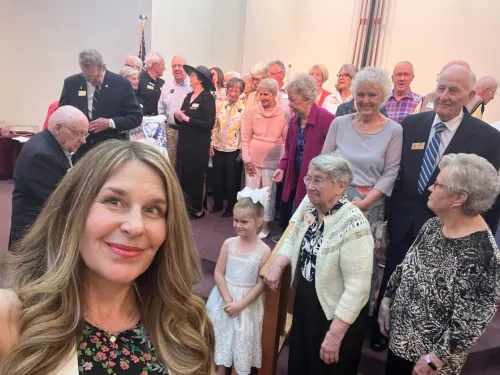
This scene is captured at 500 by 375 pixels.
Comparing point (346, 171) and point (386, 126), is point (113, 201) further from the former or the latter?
point (386, 126)

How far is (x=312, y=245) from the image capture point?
6.20 ft

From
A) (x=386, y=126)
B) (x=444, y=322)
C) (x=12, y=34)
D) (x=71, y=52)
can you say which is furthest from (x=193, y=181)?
(x=12, y=34)

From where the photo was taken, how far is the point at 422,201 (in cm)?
214

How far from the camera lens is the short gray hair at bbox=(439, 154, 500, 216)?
1.54m

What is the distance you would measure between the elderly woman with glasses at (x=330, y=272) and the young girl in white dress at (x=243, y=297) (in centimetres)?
23

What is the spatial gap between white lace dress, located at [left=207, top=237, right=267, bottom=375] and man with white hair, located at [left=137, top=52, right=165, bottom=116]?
3186 mm

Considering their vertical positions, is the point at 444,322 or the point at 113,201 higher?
the point at 113,201

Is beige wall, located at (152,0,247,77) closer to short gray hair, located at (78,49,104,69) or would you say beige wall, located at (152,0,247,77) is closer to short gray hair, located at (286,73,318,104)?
short gray hair, located at (78,49,104,69)

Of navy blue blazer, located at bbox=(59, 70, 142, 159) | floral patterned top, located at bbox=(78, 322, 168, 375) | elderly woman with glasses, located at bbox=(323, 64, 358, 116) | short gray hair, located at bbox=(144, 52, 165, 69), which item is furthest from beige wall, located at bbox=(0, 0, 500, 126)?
floral patterned top, located at bbox=(78, 322, 168, 375)

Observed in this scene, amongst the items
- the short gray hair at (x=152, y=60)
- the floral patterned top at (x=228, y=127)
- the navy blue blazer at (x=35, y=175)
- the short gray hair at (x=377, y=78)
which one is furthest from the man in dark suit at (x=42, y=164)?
the short gray hair at (x=152, y=60)

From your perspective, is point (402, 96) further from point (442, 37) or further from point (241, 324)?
point (442, 37)

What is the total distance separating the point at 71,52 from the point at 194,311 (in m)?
6.88

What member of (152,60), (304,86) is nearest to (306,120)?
(304,86)

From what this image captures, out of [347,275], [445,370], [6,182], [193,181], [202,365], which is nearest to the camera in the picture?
[202,365]
